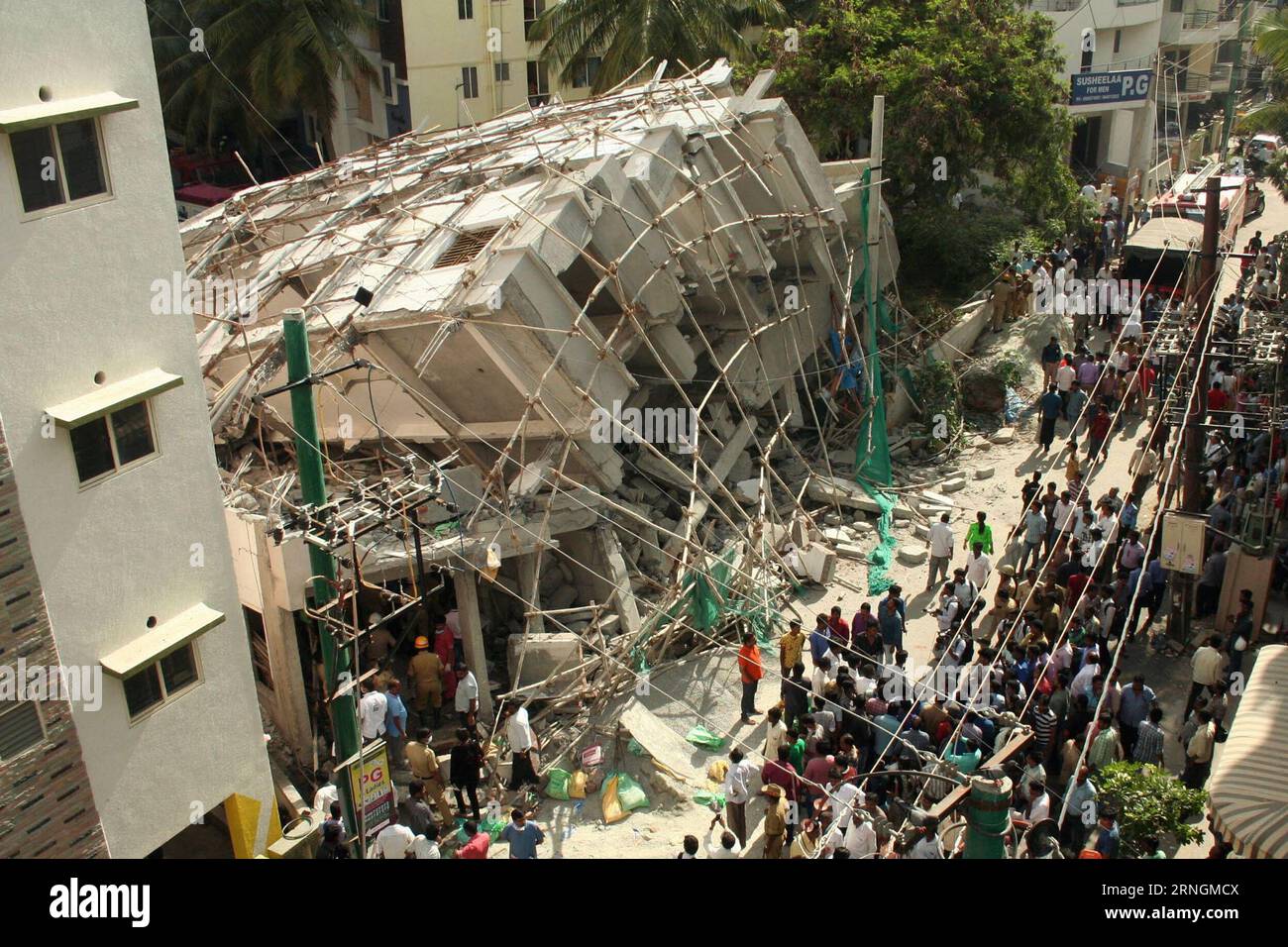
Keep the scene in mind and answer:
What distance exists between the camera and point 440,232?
16.6 m

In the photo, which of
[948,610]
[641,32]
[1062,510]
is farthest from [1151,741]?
[641,32]

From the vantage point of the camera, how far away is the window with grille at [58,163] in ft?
29.8

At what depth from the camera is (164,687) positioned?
10.6 m

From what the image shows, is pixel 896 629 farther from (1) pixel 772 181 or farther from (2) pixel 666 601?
(1) pixel 772 181

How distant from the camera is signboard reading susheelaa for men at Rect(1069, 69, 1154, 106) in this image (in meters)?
32.3

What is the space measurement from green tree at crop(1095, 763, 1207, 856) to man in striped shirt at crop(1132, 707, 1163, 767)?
88cm

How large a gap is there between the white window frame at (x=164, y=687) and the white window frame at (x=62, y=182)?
3.67 meters

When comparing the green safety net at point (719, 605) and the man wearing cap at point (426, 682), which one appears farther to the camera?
the green safety net at point (719, 605)

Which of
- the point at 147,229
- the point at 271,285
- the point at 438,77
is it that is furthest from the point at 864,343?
the point at 438,77

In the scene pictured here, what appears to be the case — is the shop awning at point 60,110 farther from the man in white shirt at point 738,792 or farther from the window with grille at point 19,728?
the man in white shirt at point 738,792

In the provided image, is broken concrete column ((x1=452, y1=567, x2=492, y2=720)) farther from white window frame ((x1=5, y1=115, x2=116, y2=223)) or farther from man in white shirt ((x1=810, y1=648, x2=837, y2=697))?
white window frame ((x1=5, y1=115, x2=116, y2=223))

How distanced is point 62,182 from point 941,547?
A: 10.9 meters

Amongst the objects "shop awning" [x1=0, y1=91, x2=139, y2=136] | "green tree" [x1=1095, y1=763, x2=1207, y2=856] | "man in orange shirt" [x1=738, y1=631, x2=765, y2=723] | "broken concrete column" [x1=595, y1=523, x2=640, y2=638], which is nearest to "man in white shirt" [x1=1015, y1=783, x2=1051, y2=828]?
"green tree" [x1=1095, y1=763, x2=1207, y2=856]

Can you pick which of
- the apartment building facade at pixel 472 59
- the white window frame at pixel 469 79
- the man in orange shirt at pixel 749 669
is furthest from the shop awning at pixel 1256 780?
the white window frame at pixel 469 79
